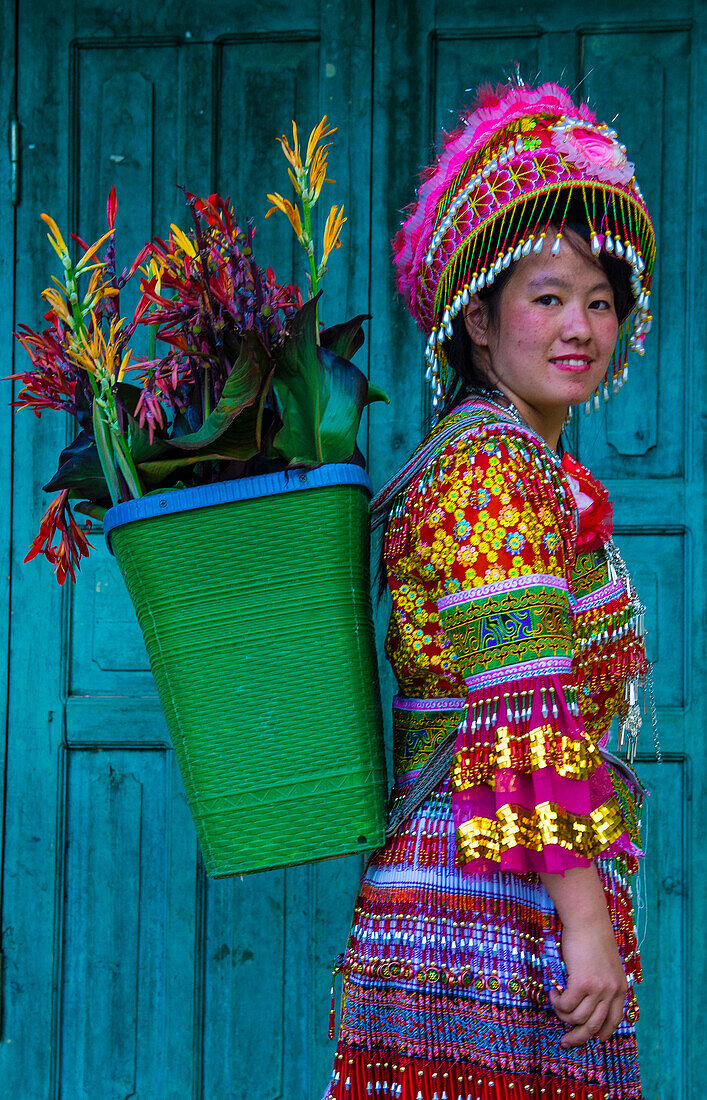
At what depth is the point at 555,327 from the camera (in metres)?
1.35

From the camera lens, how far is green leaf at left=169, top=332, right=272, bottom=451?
1.20 m

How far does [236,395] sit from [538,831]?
1.96 feet

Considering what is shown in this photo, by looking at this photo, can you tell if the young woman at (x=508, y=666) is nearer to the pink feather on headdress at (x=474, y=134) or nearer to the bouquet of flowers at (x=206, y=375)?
the pink feather on headdress at (x=474, y=134)

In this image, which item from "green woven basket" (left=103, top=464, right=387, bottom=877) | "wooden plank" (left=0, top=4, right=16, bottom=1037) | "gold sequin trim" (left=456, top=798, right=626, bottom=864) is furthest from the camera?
"wooden plank" (left=0, top=4, right=16, bottom=1037)

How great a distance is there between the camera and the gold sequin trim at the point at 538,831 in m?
1.10

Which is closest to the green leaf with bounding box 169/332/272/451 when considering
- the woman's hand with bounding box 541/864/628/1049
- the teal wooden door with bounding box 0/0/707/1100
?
the woman's hand with bounding box 541/864/628/1049

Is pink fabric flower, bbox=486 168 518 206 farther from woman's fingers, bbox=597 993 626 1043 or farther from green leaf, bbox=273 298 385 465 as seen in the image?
woman's fingers, bbox=597 993 626 1043

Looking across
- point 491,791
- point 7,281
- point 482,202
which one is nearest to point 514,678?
point 491,791

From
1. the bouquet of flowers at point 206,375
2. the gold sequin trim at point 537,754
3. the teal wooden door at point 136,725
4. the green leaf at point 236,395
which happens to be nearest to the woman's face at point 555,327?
the bouquet of flowers at point 206,375

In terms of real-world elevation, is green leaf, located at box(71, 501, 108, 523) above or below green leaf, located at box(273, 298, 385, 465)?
below

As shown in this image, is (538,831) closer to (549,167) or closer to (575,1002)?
(575,1002)

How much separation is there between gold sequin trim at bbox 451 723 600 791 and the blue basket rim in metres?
0.35

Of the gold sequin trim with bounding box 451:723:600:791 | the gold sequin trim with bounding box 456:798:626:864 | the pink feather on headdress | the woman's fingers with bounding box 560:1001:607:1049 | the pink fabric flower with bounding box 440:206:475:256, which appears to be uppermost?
the pink feather on headdress

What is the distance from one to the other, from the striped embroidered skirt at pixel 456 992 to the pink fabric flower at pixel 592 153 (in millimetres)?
803
